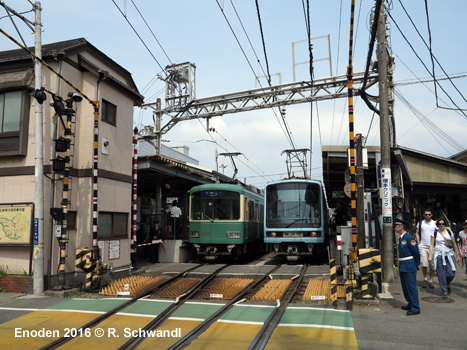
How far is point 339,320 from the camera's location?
6512mm

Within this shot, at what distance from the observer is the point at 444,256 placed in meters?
8.30

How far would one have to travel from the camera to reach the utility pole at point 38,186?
8.93 metres

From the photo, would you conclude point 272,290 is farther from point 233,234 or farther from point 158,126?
point 158,126

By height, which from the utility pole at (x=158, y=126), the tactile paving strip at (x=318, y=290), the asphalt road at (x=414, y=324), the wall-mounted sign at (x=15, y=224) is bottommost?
the asphalt road at (x=414, y=324)

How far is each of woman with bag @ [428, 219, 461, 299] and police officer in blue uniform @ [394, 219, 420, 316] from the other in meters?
1.51

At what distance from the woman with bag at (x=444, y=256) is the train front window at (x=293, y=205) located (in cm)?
538

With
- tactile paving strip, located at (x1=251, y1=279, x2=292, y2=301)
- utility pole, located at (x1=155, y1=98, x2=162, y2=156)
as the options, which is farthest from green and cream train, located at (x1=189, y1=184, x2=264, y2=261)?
utility pole, located at (x1=155, y1=98, x2=162, y2=156)

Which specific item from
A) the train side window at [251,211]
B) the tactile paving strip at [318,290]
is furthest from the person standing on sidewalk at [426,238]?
the train side window at [251,211]

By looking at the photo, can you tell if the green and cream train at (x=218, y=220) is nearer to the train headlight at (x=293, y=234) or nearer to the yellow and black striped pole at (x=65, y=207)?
the train headlight at (x=293, y=234)

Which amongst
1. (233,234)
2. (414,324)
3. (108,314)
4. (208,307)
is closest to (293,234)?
(233,234)

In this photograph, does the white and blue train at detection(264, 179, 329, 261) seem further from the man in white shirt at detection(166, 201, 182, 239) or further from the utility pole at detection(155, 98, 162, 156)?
the utility pole at detection(155, 98, 162, 156)

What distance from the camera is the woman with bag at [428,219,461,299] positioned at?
8.18m

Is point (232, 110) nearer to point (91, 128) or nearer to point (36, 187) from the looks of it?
point (91, 128)

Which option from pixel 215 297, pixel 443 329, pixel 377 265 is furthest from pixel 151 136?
pixel 443 329
